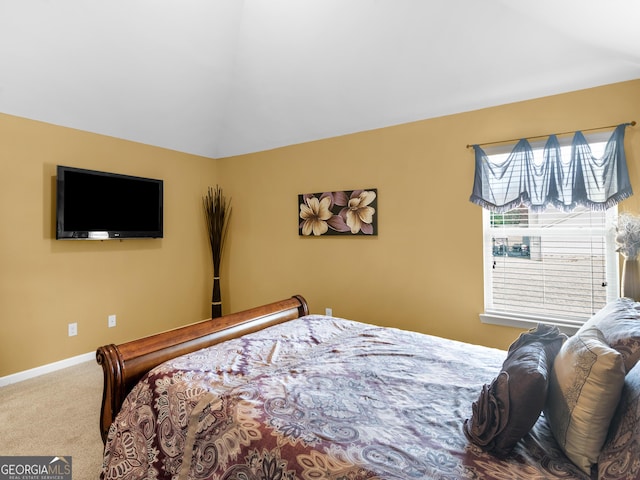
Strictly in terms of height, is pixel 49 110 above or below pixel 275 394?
above

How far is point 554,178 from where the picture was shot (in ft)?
8.85

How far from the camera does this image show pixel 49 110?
3.18 m

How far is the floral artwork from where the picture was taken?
3.60 meters

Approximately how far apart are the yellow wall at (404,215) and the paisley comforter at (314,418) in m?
1.22

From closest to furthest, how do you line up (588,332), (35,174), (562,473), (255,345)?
(562,473)
(588,332)
(255,345)
(35,174)

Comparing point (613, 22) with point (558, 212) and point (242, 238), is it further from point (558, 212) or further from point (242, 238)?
point (242, 238)

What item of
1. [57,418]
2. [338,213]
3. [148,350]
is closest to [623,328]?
[148,350]

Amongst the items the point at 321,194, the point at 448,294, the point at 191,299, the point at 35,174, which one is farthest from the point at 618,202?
the point at 35,174

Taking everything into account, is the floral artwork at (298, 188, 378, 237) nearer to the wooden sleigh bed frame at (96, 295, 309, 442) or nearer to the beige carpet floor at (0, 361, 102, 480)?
the wooden sleigh bed frame at (96, 295, 309, 442)

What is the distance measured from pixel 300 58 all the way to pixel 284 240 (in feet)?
6.54

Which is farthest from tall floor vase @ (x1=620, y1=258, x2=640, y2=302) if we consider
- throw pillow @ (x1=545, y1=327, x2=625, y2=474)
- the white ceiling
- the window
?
throw pillow @ (x1=545, y1=327, x2=625, y2=474)

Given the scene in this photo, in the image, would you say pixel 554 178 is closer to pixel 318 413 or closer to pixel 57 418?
pixel 318 413

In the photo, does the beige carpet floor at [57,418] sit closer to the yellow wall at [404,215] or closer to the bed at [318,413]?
the bed at [318,413]

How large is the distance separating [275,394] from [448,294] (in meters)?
2.23
